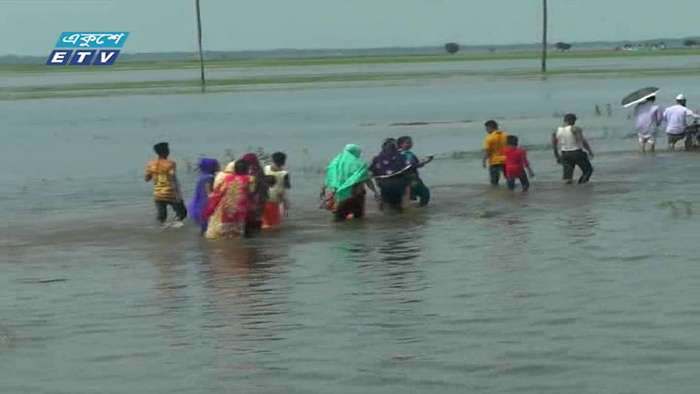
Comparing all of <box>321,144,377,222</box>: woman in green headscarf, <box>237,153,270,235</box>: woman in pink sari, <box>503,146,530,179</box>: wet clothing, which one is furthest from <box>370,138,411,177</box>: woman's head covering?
<box>503,146,530,179</box>: wet clothing

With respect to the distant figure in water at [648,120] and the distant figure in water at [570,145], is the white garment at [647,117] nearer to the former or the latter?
the distant figure in water at [648,120]

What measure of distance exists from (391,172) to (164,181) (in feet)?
10.3

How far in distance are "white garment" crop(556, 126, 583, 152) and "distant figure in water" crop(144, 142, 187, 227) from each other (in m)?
6.71

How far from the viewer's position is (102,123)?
2402 inches

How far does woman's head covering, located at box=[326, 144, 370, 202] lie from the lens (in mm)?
21391

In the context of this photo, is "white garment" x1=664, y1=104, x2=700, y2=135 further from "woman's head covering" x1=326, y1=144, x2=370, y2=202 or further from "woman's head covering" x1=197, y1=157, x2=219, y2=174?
"woman's head covering" x1=197, y1=157, x2=219, y2=174

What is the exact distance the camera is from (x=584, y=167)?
26.1 meters

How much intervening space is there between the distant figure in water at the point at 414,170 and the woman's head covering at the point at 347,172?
107 centimetres

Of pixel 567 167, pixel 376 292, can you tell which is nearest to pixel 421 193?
pixel 567 167

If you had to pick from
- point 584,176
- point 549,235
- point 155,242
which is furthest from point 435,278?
point 584,176

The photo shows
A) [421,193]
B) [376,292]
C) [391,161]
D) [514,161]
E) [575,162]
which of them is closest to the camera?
[376,292]

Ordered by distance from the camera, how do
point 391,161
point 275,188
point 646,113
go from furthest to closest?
point 646,113 < point 391,161 < point 275,188

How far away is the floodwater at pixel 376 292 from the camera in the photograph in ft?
38.4

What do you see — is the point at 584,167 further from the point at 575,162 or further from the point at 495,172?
the point at 495,172
